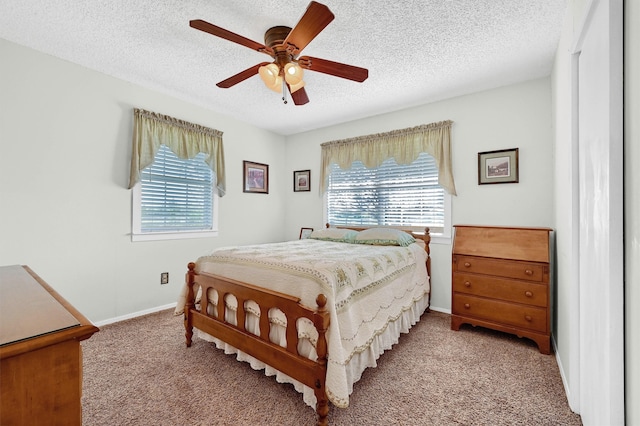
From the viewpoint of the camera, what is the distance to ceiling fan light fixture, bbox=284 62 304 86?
1893 millimetres

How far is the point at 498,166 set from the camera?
298 cm

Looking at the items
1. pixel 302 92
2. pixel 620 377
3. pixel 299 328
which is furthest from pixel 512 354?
pixel 302 92

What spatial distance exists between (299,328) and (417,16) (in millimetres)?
2248

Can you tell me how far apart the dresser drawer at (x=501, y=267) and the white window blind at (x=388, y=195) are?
29.5 inches

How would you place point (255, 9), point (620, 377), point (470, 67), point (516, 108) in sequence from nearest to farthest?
point (620, 377)
point (255, 9)
point (470, 67)
point (516, 108)

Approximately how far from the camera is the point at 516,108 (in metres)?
2.90

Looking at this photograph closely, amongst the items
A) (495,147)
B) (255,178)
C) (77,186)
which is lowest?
(77,186)

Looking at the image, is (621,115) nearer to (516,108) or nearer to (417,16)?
(417,16)

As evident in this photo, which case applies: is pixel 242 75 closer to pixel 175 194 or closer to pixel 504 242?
pixel 175 194

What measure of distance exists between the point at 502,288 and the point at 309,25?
2584 millimetres

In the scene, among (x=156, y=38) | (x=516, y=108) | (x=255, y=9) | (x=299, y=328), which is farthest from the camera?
(x=516, y=108)

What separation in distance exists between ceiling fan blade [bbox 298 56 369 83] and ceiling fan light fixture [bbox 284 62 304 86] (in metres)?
0.12

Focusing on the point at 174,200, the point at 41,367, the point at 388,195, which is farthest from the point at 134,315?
the point at 388,195

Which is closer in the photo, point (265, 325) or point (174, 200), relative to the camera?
point (265, 325)
